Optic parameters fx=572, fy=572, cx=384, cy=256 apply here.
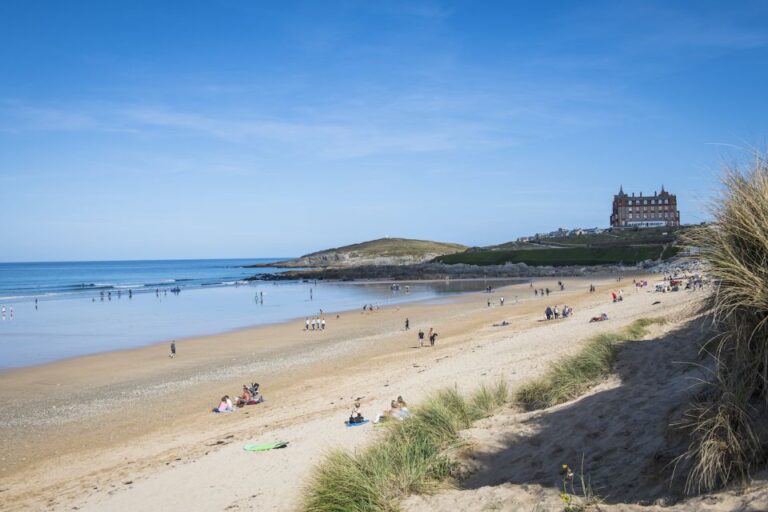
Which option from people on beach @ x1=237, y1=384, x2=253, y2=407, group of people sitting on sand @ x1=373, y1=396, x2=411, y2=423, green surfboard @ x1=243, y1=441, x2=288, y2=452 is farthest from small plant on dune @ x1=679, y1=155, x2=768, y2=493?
people on beach @ x1=237, y1=384, x2=253, y2=407

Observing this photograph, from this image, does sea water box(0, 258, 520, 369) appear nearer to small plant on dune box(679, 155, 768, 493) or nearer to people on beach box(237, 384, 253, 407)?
people on beach box(237, 384, 253, 407)

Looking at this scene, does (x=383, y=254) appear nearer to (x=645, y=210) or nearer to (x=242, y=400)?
(x=645, y=210)

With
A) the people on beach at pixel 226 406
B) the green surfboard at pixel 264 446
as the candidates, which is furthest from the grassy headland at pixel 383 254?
the green surfboard at pixel 264 446

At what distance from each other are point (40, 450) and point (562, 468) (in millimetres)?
13091

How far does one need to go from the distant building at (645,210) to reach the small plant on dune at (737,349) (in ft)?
409

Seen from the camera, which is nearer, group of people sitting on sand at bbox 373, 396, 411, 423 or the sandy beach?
the sandy beach

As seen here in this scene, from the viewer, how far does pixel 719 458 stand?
4344 millimetres

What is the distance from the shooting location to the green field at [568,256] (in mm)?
85500

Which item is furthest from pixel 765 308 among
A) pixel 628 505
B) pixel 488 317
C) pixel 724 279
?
pixel 488 317

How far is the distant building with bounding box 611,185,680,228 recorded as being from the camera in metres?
120

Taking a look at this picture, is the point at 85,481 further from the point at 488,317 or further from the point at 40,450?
the point at 488,317

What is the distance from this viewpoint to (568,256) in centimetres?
9325

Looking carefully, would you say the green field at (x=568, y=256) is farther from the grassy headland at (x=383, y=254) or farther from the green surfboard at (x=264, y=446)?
the green surfboard at (x=264, y=446)

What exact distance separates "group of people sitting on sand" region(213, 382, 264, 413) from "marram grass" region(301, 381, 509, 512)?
31.2 feet
